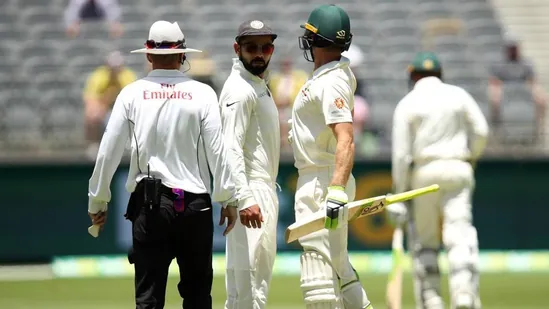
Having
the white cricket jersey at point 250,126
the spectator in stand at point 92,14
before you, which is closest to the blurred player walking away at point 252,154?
the white cricket jersey at point 250,126

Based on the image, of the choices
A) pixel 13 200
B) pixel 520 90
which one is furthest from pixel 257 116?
pixel 520 90

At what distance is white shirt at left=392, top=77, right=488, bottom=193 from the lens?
399 inches

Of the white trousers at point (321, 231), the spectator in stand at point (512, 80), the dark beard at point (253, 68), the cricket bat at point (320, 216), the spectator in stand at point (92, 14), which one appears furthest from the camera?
the spectator in stand at point (92, 14)

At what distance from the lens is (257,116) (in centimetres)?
819

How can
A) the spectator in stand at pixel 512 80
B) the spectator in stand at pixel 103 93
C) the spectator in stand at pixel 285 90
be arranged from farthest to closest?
the spectator in stand at pixel 512 80 < the spectator in stand at pixel 285 90 < the spectator in stand at pixel 103 93

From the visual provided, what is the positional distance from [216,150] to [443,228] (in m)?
3.28

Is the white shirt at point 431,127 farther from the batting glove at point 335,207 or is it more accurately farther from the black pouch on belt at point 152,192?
the black pouch on belt at point 152,192

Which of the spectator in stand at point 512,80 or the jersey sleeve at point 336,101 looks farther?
the spectator in stand at point 512,80

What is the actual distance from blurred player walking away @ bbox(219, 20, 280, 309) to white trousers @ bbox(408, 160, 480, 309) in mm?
2269

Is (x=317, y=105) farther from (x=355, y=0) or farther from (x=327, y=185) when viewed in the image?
(x=355, y=0)

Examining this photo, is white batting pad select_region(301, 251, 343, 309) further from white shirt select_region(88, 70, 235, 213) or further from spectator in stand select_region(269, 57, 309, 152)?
spectator in stand select_region(269, 57, 309, 152)

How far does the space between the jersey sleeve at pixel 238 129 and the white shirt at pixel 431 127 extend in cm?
234

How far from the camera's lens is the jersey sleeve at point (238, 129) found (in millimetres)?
7855

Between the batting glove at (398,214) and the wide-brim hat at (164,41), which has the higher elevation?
the wide-brim hat at (164,41)
